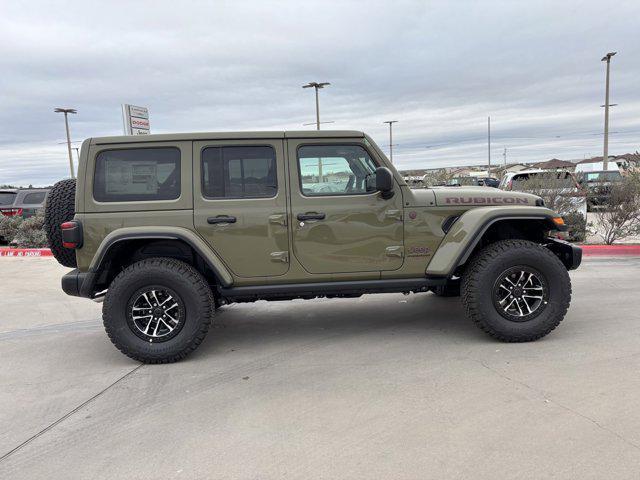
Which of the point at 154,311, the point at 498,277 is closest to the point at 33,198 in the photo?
the point at 154,311

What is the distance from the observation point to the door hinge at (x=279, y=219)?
4.20 metres

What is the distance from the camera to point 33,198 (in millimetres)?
14336

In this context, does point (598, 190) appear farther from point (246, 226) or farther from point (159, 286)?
point (159, 286)

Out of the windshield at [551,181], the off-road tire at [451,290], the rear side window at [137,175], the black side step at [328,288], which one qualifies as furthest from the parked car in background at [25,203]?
the windshield at [551,181]

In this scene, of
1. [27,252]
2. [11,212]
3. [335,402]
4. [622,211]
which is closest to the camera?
[335,402]

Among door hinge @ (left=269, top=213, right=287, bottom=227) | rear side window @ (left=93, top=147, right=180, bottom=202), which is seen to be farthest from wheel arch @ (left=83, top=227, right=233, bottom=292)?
door hinge @ (left=269, top=213, right=287, bottom=227)

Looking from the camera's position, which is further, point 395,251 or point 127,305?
point 395,251

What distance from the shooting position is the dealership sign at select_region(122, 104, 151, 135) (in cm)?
1112

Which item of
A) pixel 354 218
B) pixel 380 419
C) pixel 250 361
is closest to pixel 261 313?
pixel 250 361

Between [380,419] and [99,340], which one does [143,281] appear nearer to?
[99,340]

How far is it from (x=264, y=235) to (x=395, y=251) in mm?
1158

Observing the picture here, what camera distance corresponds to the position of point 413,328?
4.89 metres

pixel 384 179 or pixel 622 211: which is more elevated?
pixel 384 179

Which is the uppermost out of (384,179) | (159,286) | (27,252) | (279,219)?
(384,179)
